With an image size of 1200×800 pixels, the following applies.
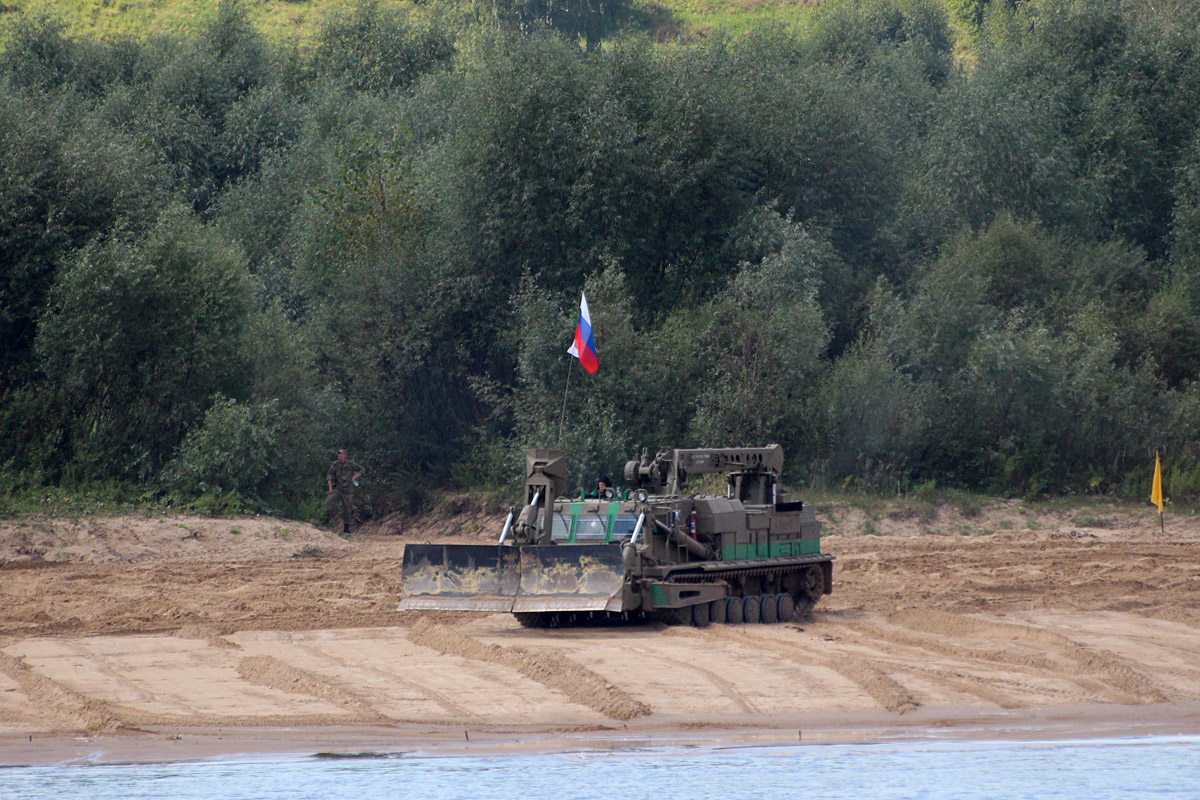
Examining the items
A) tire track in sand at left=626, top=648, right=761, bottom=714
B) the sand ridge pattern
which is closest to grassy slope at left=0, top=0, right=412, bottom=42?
the sand ridge pattern

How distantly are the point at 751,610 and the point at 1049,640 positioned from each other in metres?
3.48

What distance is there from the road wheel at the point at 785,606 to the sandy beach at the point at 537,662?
0.31 m

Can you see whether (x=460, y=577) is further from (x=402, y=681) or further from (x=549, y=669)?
(x=402, y=681)

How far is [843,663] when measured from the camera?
13586 mm

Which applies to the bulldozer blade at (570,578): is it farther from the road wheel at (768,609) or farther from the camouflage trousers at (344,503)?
the camouflage trousers at (344,503)

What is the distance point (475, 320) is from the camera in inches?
1266

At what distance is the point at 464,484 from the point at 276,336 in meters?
5.28

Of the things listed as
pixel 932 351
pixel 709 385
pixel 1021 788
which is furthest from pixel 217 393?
pixel 1021 788

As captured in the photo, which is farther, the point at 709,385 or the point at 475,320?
the point at 475,320

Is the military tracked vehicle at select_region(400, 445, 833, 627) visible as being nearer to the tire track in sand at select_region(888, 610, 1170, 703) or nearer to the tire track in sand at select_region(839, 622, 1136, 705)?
the tire track in sand at select_region(839, 622, 1136, 705)

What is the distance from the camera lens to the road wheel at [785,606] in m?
17.0

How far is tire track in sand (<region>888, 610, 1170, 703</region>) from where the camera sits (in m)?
13.0

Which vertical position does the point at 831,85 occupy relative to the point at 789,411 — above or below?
above

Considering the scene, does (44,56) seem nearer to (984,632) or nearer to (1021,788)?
(984,632)
